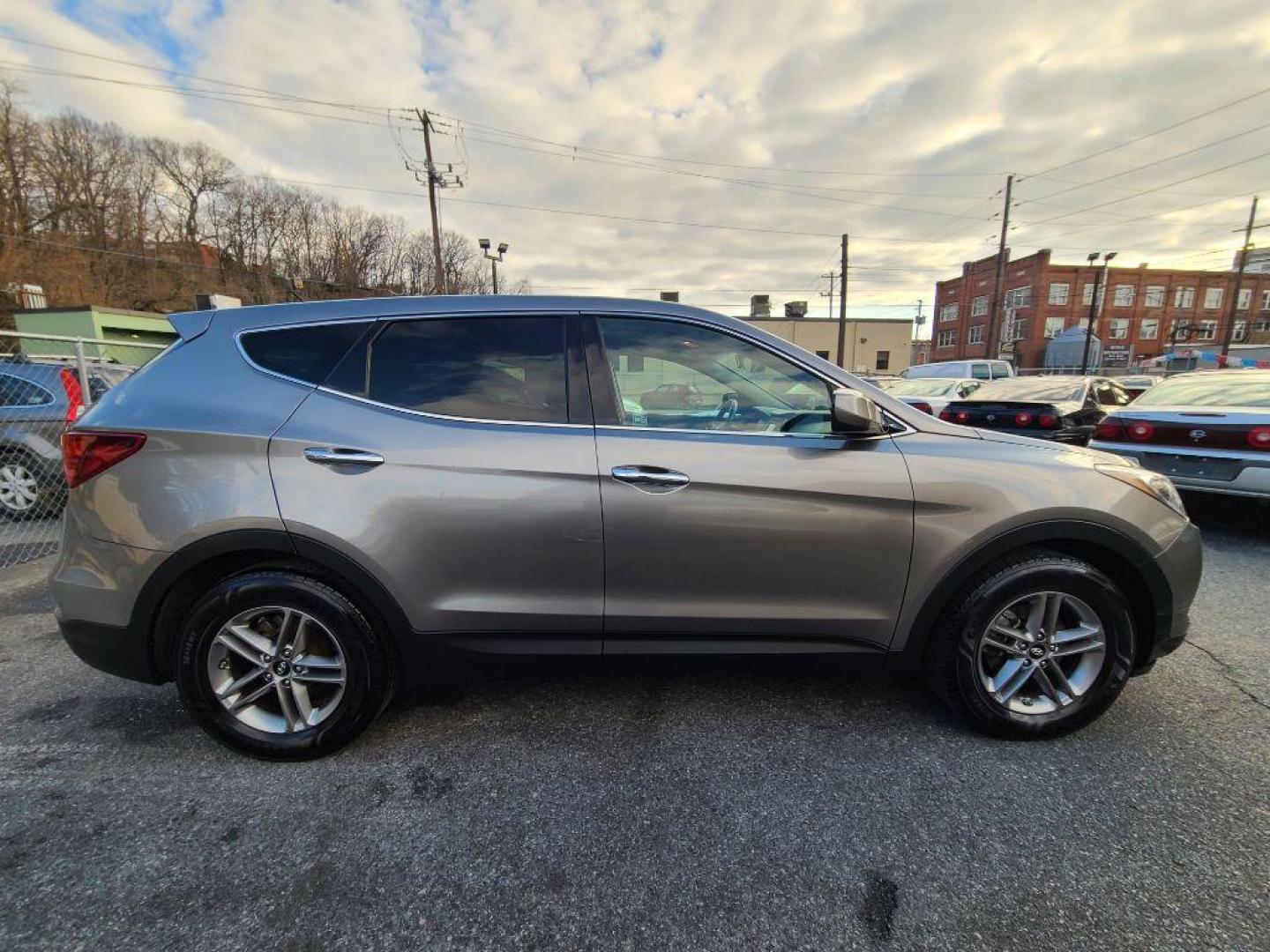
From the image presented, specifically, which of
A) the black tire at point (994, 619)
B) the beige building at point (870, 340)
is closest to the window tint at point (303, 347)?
the black tire at point (994, 619)

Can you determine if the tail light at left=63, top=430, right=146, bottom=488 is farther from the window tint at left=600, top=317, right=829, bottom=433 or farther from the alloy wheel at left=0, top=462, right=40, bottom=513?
the alloy wheel at left=0, top=462, right=40, bottom=513

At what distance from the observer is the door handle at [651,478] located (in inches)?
79.6

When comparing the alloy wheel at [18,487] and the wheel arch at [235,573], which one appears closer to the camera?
the wheel arch at [235,573]

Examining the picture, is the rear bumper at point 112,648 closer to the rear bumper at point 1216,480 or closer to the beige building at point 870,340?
the rear bumper at point 1216,480

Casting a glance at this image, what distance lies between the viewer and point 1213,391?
5250 millimetres

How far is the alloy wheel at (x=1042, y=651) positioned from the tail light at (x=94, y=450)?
3354 mm

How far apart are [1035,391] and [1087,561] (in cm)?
761

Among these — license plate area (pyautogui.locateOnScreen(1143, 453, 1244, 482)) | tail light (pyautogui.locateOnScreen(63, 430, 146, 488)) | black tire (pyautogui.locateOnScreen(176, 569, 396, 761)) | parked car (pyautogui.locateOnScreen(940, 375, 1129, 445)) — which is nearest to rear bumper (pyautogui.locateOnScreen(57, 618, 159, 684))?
black tire (pyautogui.locateOnScreen(176, 569, 396, 761))

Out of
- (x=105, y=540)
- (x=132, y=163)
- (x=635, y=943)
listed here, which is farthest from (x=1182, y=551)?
(x=132, y=163)

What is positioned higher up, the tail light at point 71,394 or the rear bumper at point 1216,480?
the tail light at point 71,394

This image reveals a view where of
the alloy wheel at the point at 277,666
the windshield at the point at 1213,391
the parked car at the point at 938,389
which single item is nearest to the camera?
the alloy wheel at the point at 277,666

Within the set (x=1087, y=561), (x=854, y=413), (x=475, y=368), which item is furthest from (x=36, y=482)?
(x=1087, y=561)

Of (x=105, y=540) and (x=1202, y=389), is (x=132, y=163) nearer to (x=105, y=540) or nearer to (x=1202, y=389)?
(x=105, y=540)

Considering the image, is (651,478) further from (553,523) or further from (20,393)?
(20,393)
